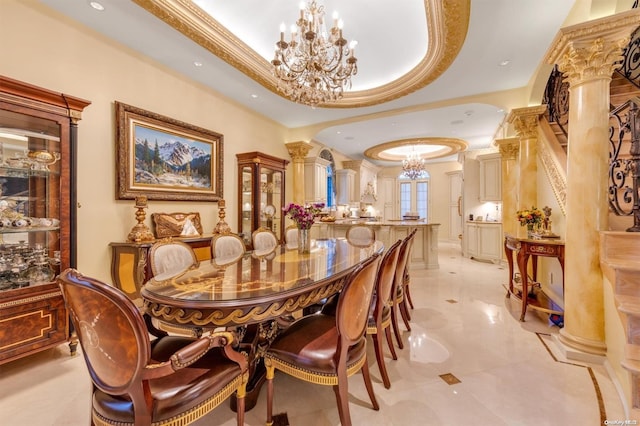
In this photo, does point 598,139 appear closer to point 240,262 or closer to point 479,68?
point 479,68

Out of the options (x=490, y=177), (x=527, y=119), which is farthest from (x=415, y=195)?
(x=527, y=119)

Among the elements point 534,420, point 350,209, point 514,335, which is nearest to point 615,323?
point 514,335

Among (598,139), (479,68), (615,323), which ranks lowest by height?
(615,323)

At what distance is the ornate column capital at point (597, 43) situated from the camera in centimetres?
208

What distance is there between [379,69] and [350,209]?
557cm

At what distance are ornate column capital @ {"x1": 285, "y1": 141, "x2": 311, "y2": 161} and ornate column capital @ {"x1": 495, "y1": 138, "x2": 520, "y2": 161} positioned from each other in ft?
13.4

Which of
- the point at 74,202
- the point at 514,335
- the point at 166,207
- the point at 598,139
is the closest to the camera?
the point at 598,139

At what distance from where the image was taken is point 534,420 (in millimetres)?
1570

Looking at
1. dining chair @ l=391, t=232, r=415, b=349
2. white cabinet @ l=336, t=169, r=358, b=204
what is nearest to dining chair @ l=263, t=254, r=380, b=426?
dining chair @ l=391, t=232, r=415, b=349

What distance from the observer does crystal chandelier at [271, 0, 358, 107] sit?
2.38 meters

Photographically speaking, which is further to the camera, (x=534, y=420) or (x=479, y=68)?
(x=479, y=68)

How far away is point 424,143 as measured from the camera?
7.56 m

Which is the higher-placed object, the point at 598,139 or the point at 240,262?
the point at 598,139

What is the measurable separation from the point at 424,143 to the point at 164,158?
6.57 metres
